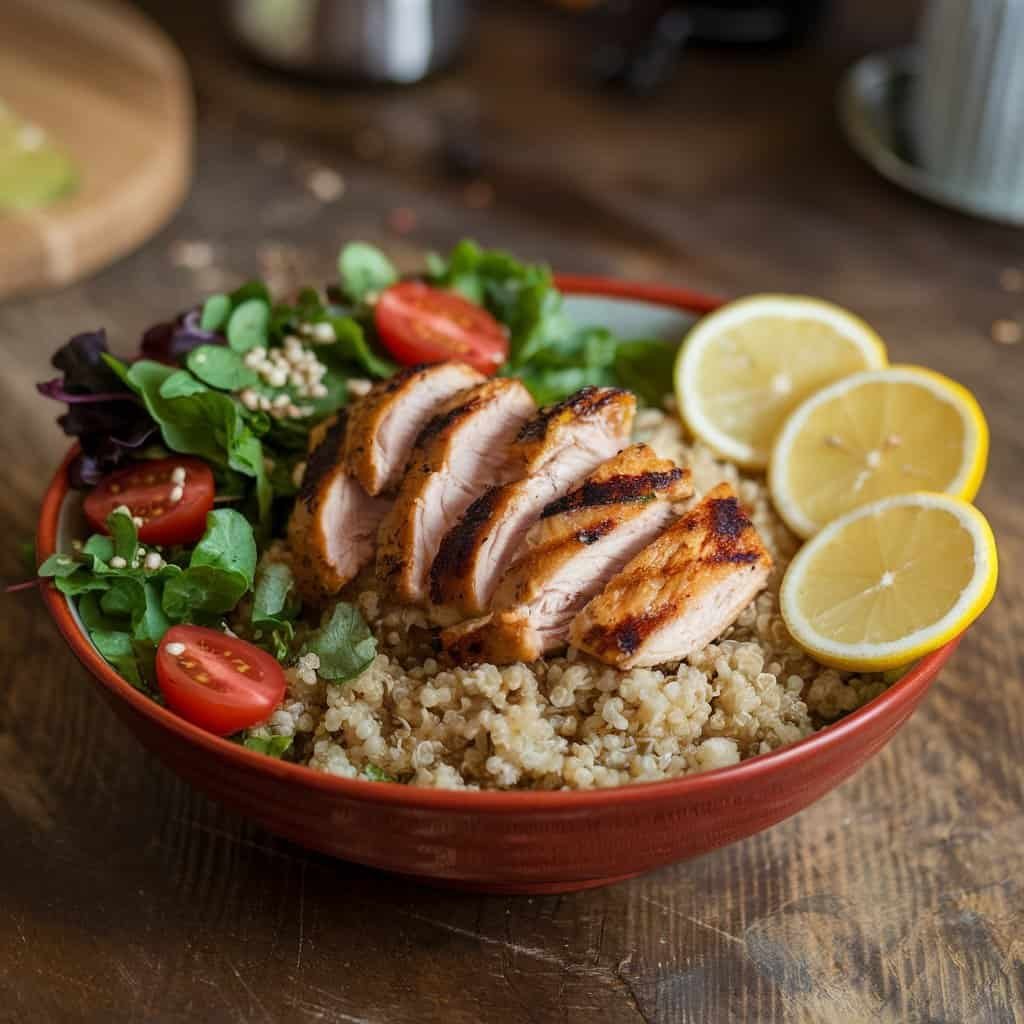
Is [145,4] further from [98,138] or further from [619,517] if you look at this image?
[619,517]

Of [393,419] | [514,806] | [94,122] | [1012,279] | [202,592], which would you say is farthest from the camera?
[94,122]

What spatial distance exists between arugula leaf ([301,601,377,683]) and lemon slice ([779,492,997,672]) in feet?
2.69

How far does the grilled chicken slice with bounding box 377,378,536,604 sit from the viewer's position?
259 centimetres

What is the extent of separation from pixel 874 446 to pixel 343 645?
130 centimetres

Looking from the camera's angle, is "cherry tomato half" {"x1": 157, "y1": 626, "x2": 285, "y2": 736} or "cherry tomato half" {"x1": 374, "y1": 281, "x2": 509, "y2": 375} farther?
"cherry tomato half" {"x1": 374, "y1": 281, "x2": 509, "y2": 375}

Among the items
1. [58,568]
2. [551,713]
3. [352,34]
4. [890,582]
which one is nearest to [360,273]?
[58,568]

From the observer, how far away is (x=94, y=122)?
16.4 ft

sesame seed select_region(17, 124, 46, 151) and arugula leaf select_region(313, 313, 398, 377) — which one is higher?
arugula leaf select_region(313, 313, 398, 377)

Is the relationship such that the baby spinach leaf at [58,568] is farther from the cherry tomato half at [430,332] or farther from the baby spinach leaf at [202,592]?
the cherry tomato half at [430,332]

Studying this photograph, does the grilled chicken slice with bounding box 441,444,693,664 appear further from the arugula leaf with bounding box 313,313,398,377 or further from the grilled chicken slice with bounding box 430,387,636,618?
the arugula leaf with bounding box 313,313,398,377

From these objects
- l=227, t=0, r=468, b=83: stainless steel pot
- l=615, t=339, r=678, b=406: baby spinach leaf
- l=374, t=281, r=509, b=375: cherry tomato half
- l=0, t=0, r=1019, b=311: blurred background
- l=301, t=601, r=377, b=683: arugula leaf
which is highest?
l=374, t=281, r=509, b=375: cherry tomato half

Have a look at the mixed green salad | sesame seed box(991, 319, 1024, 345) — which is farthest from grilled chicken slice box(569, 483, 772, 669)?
sesame seed box(991, 319, 1024, 345)

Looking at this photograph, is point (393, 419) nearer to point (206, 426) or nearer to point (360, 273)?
point (206, 426)

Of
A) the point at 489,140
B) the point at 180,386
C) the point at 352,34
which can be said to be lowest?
the point at 489,140
